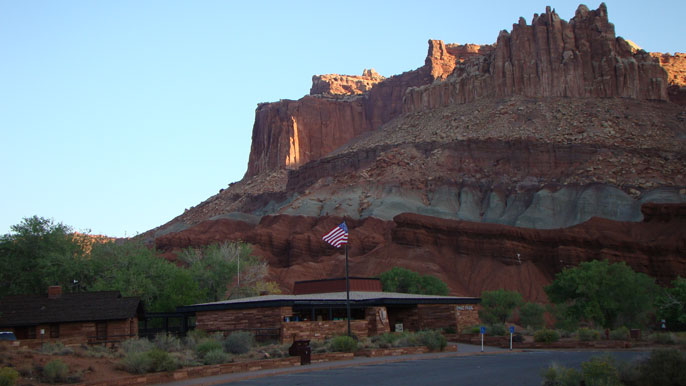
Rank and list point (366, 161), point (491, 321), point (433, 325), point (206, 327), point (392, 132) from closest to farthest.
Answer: point (206, 327), point (433, 325), point (491, 321), point (366, 161), point (392, 132)

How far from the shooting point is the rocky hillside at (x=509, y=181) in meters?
83.4

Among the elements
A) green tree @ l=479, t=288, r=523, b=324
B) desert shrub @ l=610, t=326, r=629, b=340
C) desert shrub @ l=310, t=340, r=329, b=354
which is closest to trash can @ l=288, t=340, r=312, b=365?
desert shrub @ l=310, t=340, r=329, b=354

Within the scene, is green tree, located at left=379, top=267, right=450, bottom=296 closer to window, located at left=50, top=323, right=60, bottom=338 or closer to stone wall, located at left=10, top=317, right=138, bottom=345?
stone wall, located at left=10, top=317, right=138, bottom=345

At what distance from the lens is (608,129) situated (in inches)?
4190

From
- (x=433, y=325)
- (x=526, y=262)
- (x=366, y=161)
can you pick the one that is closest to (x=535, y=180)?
(x=526, y=262)

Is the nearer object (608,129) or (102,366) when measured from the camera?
(102,366)

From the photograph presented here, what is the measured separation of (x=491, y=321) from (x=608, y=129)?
188 feet

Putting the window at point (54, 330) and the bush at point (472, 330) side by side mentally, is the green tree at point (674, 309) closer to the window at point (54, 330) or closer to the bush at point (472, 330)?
the bush at point (472, 330)

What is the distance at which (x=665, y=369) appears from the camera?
17078mm

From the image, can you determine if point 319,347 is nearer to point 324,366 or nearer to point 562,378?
point 324,366

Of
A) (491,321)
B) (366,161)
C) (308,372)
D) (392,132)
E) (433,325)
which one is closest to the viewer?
(308,372)

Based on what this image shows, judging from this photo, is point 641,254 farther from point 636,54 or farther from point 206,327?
point 636,54

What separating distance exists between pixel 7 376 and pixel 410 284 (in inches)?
1934

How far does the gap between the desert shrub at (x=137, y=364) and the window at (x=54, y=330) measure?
13137mm
